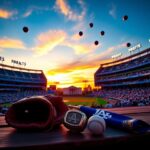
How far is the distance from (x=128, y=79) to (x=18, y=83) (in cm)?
4673

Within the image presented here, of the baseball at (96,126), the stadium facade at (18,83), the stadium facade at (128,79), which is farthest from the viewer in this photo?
the stadium facade at (18,83)

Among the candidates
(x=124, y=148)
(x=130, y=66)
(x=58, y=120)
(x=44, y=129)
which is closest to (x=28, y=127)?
(x=44, y=129)

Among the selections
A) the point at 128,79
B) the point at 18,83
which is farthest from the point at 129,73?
the point at 18,83

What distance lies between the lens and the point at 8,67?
9106 cm

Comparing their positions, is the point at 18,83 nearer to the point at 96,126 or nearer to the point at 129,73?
the point at 129,73

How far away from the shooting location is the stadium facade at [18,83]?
248 feet

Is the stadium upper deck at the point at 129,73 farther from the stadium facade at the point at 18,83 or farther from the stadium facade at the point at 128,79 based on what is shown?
the stadium facade at the point at 18,83

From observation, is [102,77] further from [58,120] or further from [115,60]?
[58,120]

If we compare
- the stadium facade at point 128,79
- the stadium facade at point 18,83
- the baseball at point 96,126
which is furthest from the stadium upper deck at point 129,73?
the baseball at point 96,126

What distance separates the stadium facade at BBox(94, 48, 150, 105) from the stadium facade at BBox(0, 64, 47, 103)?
1186 inches

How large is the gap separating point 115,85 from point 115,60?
60.6 ft

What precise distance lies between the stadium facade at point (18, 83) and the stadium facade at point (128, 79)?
30128 mm

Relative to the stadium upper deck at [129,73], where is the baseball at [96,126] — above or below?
below

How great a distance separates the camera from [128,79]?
76.2 meters
